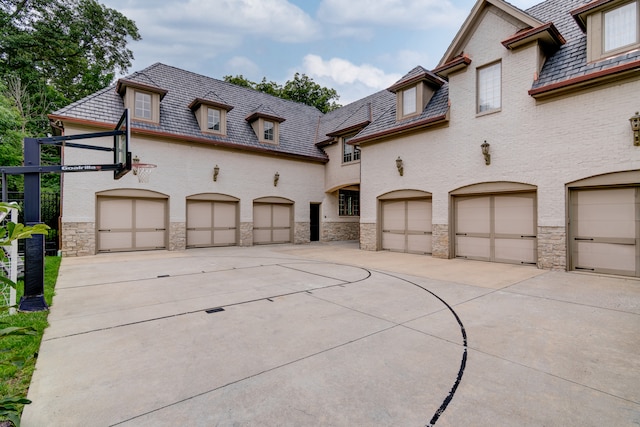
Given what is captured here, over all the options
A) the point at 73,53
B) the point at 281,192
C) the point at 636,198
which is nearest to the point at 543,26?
the point at 636,198

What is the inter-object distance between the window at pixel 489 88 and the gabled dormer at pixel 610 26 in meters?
2.24

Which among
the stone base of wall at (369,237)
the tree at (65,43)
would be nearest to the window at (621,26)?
the stone base of wall at (369,237)

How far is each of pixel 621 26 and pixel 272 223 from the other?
1458cm

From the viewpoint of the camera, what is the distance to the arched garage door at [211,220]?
14195mm

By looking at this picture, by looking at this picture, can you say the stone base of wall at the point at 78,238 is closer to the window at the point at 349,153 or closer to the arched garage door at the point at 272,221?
the arched garage door at the point at 272,221

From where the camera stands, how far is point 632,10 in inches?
304

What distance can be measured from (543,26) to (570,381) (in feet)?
32.3

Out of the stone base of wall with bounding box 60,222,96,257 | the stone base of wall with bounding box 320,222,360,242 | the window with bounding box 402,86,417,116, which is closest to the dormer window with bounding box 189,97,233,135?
the stone base of wall with bounding box 60,222,96,257

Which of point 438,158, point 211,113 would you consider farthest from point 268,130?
point 438,158

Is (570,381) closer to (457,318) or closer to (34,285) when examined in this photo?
(457,318)

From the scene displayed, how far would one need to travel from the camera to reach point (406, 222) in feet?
42.3

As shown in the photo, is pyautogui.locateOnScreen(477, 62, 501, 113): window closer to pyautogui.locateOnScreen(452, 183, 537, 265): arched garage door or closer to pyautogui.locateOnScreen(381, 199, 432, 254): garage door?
pyautogui.locateOnScreen(452, 183, 537, 265): arched garage door

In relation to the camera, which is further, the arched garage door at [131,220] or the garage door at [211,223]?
the garage door at [211,223]

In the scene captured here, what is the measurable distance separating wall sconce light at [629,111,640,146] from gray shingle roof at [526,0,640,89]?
1.41 metres
